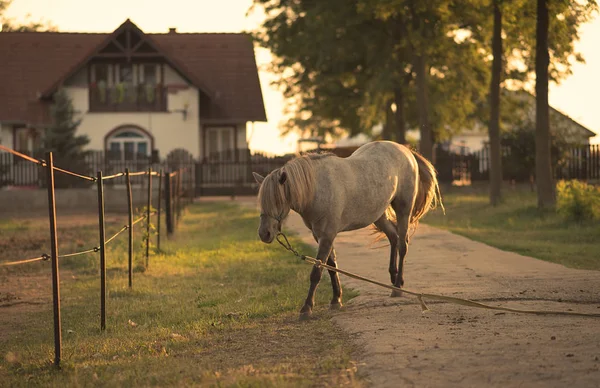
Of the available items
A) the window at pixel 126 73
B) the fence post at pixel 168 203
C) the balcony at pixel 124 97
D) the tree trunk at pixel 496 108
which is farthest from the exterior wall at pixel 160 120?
the fence post at pixel 168 203

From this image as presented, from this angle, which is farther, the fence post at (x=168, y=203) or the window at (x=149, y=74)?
the window at (x=149, y=74)

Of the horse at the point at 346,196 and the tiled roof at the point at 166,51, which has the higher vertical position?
the tiled roof at the point at 166,51

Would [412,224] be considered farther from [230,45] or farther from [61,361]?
[230,45]

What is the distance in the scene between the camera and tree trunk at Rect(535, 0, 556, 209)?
24219 mm

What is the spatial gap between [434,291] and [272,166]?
29814 mm

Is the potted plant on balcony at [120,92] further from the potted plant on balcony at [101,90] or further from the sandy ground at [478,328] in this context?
the sandy ground at [478,328]

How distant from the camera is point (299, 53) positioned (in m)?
36.7

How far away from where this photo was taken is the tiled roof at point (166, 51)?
154 feet

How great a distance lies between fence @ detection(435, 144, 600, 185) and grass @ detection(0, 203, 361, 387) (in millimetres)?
24075

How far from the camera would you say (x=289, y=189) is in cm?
952

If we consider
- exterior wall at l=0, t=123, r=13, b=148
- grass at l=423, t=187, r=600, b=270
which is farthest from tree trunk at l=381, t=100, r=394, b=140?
exterior wall at l=0, t=123, r=13, b=148

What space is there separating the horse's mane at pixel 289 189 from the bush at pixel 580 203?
13.0 metres

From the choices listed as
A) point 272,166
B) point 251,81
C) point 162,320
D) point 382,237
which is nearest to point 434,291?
point 382,237

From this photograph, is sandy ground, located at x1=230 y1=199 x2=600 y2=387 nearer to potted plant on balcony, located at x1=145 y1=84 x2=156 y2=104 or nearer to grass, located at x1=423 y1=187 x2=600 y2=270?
grass, located at x1=423 y1=187 x2=600 y2=270
